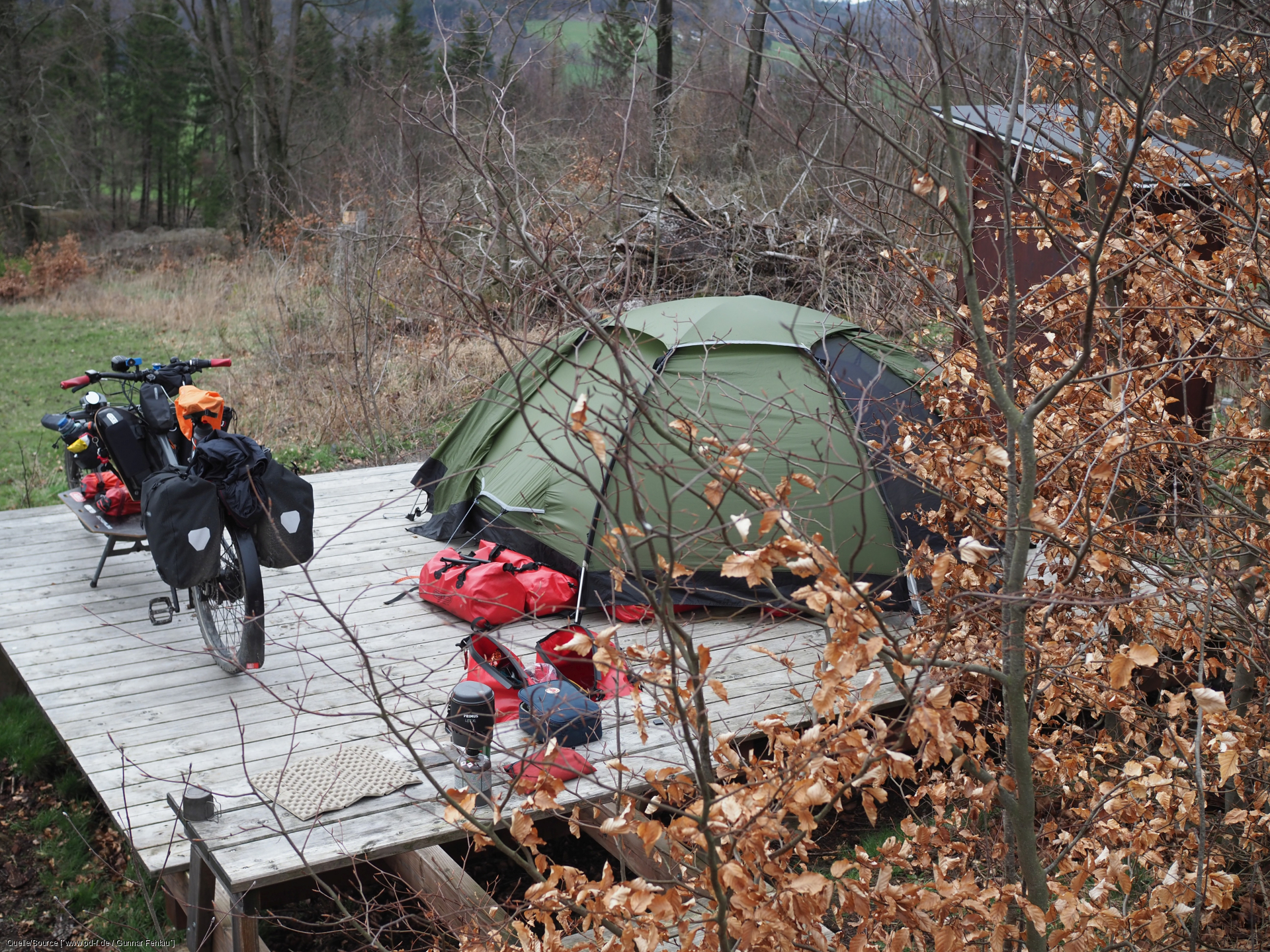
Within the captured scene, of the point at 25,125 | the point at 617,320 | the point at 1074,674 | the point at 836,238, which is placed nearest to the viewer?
the point at 617,320

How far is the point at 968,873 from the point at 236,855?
2151 millimetres

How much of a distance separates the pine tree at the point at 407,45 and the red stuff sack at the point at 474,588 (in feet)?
52.8

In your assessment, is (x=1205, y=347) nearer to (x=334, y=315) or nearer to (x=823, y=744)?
(x=823, y=744)

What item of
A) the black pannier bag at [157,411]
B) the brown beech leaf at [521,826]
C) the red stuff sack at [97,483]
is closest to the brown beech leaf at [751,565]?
the brown beech leaf at [521,826]

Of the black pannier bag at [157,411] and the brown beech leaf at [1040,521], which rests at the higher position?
the brown beech leaf at [1040,521]

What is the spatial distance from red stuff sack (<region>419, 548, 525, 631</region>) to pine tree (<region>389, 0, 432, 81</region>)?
52.8ft

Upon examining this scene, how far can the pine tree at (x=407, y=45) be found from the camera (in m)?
21.5

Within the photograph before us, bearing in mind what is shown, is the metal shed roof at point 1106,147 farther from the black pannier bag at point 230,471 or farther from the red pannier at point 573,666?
the black pannier bag at point 230,471

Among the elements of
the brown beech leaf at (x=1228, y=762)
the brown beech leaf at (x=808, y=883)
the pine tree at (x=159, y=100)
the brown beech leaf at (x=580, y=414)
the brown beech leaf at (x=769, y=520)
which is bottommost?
the brown beech leaf at (x=808, y=883)

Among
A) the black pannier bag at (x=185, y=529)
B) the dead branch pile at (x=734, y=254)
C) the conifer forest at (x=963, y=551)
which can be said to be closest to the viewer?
the conifer forest at (x=963, y=551)

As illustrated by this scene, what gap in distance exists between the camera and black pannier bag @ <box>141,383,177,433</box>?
15.3 feet

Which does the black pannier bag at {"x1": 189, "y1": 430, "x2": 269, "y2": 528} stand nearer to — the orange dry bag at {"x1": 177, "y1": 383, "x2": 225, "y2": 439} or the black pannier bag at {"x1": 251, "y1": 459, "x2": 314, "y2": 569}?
the black pannier bag at {"x1": 251, "y1": 459, "x2": 314, "y2": 569}

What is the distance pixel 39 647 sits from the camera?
4.63 meters

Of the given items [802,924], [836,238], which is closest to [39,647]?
[802,924]
